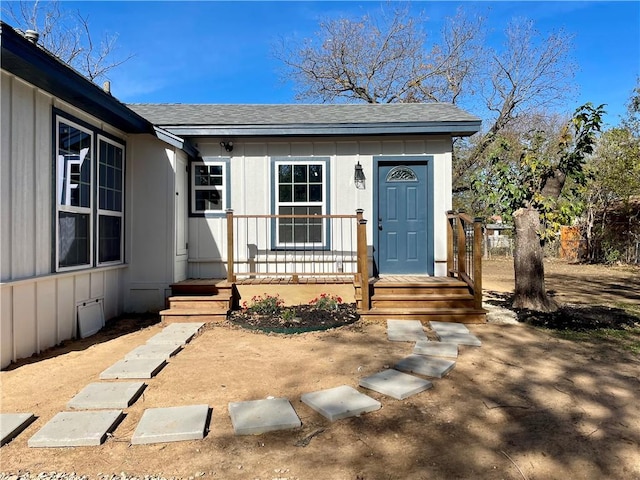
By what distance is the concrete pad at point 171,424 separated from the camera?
2170mm

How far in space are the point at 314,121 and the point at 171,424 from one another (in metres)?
5.15

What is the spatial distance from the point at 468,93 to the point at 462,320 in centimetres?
1540

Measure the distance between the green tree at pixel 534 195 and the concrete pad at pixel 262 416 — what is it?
14.5 ft

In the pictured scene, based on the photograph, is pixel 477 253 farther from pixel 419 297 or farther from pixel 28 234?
pixel 28 234

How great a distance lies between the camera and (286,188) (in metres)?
6.48

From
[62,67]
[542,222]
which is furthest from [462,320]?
[62,67]

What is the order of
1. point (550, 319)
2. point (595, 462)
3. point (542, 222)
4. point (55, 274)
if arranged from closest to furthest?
point (595, 462)
point (55, 274)
point (550, 319)
point (542, 222)

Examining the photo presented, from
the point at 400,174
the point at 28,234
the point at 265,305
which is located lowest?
the point at 265,305

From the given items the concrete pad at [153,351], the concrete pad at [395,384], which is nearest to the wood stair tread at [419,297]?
the concrete pad at [395,384]

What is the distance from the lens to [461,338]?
4.31 metres

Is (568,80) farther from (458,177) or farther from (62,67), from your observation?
(62,67)

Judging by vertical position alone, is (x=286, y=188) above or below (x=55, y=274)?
above

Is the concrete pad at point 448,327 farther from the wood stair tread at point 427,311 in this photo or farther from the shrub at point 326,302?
the shrub at point 326,302

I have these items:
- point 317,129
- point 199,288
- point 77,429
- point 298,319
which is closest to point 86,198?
point 199,288
